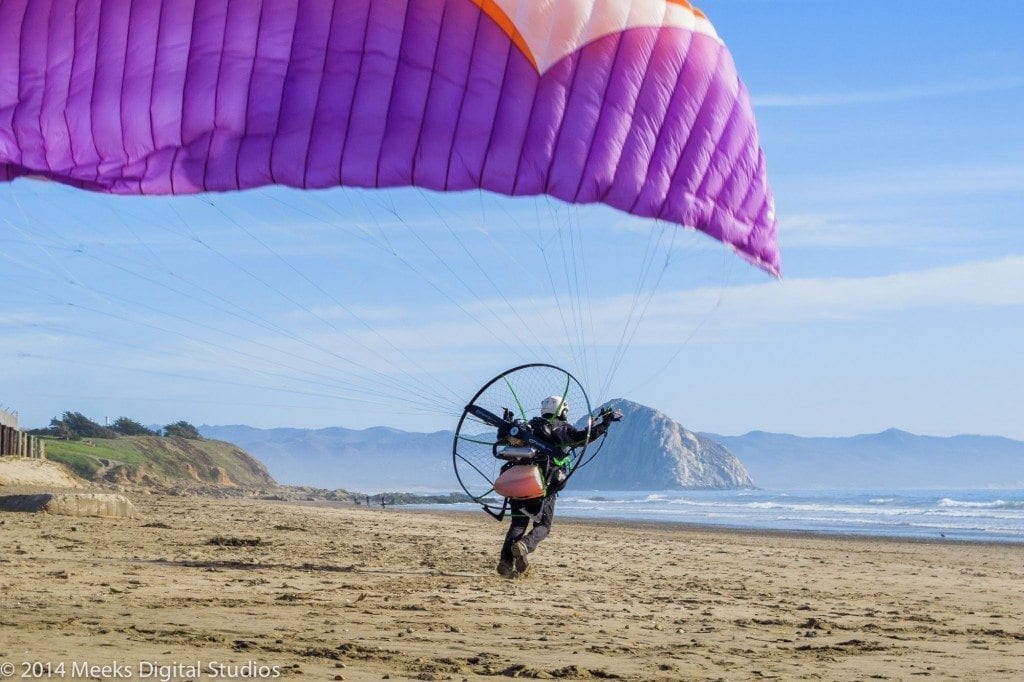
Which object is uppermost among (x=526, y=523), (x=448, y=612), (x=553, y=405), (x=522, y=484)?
(x=553, y=405)

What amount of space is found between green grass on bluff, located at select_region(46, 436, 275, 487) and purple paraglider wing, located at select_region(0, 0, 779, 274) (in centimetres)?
2215

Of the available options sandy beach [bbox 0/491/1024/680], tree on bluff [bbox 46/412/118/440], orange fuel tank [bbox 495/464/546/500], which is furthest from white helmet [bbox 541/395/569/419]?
tree on bluff [bbox 46/412/118/440]

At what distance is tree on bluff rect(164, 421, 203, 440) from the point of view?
5106 centimetres

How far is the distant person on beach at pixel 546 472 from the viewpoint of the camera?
432 inches

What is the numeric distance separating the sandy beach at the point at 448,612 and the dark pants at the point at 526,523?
0.33 meters

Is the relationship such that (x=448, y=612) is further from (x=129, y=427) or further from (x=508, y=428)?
(x=129, y=427)

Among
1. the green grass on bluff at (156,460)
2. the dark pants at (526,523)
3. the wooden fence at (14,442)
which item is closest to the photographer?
the dark pants at (526,523)

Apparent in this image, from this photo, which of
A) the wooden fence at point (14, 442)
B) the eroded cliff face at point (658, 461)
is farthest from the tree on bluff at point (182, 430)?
the eroded cliff face at point (658, 461)

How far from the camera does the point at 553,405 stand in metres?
11.2

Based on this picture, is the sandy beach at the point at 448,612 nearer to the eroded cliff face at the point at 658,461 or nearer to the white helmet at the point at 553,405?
the white helmet at the point at 553,405

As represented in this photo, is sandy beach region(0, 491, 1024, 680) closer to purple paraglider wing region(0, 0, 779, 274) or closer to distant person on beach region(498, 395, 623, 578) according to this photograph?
distant person on beach region(498, 395, 623, 578)

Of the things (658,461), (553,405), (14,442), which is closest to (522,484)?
(553,405)

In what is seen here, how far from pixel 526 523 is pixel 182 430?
1694 inches

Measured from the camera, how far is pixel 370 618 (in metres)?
8.34
